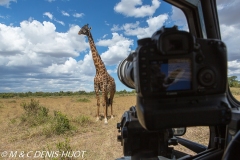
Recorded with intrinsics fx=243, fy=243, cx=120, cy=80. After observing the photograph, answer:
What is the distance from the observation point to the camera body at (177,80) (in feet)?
1.72

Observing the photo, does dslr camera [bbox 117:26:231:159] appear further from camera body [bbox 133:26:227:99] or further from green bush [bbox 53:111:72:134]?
green bush [bbox 53:111:72:134]

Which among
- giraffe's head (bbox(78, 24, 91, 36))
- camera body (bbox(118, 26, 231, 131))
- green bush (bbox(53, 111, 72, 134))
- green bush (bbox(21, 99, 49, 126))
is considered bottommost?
green bush (bbox(53, 111, 72, 134))

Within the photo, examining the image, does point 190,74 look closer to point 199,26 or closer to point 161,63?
point 161,63

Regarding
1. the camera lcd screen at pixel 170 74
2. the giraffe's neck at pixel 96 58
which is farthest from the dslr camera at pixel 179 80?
the giraffe's neck at pixel 96 58

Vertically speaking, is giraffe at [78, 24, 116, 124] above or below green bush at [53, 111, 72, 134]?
above

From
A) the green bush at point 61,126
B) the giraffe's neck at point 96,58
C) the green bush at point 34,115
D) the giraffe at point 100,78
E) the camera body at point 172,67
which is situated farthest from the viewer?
the giraffe's neck at point 96,58

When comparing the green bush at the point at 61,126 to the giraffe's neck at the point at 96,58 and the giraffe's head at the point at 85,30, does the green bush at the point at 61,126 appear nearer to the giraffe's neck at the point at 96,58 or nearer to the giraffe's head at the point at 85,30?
the giraffe's neck at the point at 96,58

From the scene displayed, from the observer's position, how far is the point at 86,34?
5.73 m

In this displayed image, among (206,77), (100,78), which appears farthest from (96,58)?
(206,77)

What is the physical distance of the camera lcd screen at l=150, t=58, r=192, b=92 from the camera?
523 mm

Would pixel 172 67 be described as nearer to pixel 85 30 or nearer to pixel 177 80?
pixel 177 80

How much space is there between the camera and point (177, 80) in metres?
0.53

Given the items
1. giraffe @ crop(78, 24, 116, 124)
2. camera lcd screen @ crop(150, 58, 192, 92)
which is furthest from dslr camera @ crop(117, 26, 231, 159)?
giraffe @ crop(78, 24, 116, 124)

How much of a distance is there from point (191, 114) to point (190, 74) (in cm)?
9
